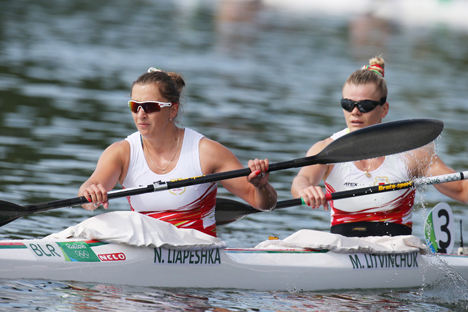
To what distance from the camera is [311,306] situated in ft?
17.5

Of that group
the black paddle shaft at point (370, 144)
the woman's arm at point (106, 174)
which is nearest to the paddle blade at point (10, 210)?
the woman's arm at point (106, 174)

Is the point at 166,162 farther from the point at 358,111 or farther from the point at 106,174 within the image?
the point at 358,111

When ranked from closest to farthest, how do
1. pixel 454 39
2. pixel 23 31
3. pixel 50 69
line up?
pixel 50 69 → pixel 23 31 → pixel 454 39

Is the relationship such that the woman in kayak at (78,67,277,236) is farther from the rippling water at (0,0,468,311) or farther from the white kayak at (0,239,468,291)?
the rippling water at (0,0,468,311)

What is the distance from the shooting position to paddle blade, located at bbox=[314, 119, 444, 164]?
18.5 ft

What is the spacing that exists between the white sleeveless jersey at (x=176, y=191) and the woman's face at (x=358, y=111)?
1318 mm

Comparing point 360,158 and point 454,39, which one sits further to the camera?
point 454,39

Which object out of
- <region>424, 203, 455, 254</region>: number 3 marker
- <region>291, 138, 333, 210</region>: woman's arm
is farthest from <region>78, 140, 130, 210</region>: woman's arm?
<region>424, 203, 455, 254</region>: number 3 marker

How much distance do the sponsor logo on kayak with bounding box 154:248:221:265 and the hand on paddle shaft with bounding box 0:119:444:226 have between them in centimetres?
48

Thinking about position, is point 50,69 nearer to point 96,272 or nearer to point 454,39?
point 96,272

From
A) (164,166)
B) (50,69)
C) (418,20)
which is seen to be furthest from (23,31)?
(418,20)

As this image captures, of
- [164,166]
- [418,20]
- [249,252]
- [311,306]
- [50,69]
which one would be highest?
[418,20]

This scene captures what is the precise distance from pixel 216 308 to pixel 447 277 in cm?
220

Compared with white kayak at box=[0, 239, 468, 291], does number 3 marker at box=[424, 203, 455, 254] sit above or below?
above
